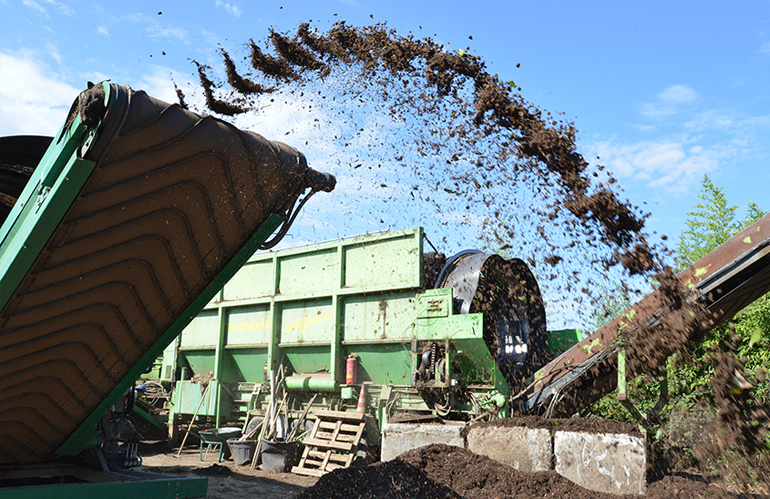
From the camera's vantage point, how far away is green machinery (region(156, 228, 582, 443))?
6.02 meters

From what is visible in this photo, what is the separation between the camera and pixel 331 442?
273 inches

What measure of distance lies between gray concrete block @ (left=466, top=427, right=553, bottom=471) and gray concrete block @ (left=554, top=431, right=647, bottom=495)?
11 centimetres

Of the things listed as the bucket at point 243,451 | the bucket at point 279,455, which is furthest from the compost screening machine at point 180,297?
the bucket at point 243,451

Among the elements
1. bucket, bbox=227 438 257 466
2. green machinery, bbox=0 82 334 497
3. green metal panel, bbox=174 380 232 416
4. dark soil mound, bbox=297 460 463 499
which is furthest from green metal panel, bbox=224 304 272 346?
green machinery, bbox=0 82 334 497

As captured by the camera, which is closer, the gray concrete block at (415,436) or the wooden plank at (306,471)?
the gray concrete block at (415,436)

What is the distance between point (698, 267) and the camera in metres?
4.30

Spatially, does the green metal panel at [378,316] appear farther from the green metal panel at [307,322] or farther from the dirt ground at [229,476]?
the dirt ground at [229,476]

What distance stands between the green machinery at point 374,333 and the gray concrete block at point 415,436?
31 cm

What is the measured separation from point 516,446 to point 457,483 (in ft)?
2.56

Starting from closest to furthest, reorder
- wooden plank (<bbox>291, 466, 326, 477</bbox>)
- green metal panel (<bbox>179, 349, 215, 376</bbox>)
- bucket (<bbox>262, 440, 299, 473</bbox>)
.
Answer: wooden plank (<bbox>291, 466, 326, 477</bbox>)
bucket (<bbox>262, 440, 299, 473</bbox>)
green metal panel (<bbox>179, 349, 215, 376</bbox>)

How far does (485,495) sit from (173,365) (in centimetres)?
726

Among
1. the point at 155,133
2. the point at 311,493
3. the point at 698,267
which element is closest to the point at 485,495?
the point at 311,493

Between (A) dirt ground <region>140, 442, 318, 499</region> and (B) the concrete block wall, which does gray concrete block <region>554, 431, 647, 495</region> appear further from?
(A) dirt ground <region>140, 442, 318, 499</region>

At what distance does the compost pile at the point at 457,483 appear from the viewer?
396 centimetres
